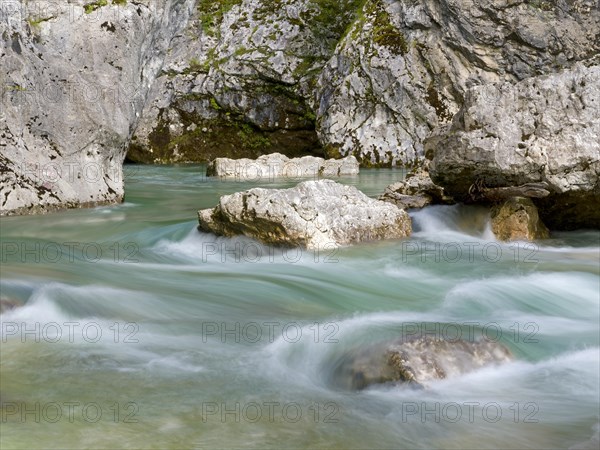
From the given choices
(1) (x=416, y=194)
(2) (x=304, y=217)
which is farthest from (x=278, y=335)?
(1) (x=416, y=194)

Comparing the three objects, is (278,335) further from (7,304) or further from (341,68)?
(341,68)

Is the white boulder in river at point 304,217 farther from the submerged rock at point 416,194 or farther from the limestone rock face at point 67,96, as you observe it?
the limestone rock face at point 67,96

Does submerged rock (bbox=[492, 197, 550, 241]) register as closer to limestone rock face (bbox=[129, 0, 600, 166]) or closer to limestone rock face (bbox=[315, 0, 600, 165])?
limestone rock face (bbox=[129, 0, 600, 166])

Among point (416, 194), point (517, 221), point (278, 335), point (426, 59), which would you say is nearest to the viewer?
point (278, 335)

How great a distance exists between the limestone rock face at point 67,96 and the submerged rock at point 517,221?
17.9ft

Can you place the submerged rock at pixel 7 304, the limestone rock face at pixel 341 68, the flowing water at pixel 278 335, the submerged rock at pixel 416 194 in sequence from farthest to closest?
the limestone rock face at pixel 341 68
the submerged rock at pixel 416 194
the submerged rock at pixel 7 304
the flowing water at pixel 278 335

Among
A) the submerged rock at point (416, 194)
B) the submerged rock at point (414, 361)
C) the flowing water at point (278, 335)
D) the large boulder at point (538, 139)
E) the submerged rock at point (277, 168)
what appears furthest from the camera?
the submerged rock at point (277, 168)

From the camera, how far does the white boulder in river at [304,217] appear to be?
278 inches

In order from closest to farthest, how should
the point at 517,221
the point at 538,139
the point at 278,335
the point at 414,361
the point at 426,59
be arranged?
the point at 414,361
the point at 278,335
the point at 538,139
the point at 517,221
the point at 426,59

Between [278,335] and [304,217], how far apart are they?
8.84 ft

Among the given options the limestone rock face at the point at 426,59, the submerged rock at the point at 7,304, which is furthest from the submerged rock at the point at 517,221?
the limestone rock face at the point at 426,59

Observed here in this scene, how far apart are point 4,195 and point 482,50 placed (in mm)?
13768

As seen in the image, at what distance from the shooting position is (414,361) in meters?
3.74

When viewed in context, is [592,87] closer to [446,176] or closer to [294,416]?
[446,176]
